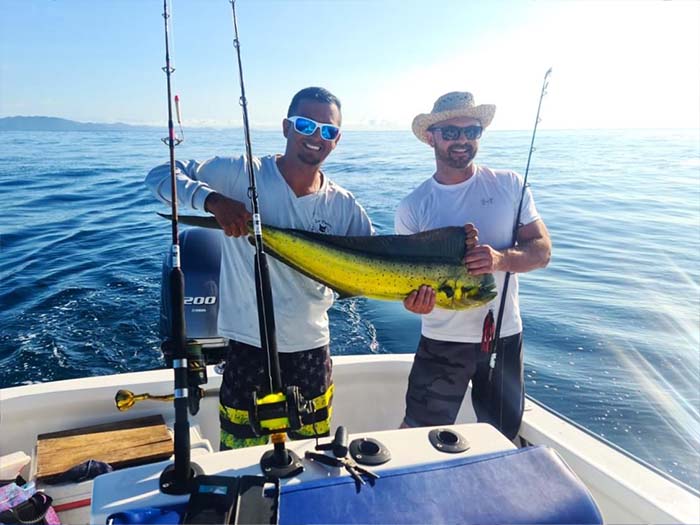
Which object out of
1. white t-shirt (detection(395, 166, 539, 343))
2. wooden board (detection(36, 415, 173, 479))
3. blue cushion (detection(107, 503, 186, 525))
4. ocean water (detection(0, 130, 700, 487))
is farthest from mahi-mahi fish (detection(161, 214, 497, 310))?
ocean water (detection(0, 130, 700, 487))

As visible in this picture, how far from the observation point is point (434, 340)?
2508mm

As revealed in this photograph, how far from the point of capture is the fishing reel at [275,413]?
1.40 metres

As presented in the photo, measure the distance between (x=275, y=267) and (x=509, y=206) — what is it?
4.11ft

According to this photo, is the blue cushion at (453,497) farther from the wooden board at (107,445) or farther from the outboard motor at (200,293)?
the outboard motor at (200,293)

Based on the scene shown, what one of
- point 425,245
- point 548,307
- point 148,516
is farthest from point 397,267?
point 548,307

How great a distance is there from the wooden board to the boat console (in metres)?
1.04

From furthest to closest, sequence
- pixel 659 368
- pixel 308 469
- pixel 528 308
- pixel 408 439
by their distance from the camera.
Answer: pixel 528 308
pixel 659 368
pixel 408 439
pixel 308 469

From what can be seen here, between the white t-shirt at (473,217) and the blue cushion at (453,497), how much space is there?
111cm

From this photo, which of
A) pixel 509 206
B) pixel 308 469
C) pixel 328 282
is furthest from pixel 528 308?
pixel 308 469

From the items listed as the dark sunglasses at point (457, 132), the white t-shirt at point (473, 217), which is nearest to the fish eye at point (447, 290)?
the white t-shirt at point (473, 217)

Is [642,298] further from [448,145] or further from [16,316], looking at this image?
[16,316]

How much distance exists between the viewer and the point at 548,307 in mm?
5930

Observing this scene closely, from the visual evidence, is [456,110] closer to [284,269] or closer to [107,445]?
[284,269]

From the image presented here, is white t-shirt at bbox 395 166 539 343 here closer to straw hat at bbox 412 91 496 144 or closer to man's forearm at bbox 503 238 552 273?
man's forearm at bbox 503 238 552 273
